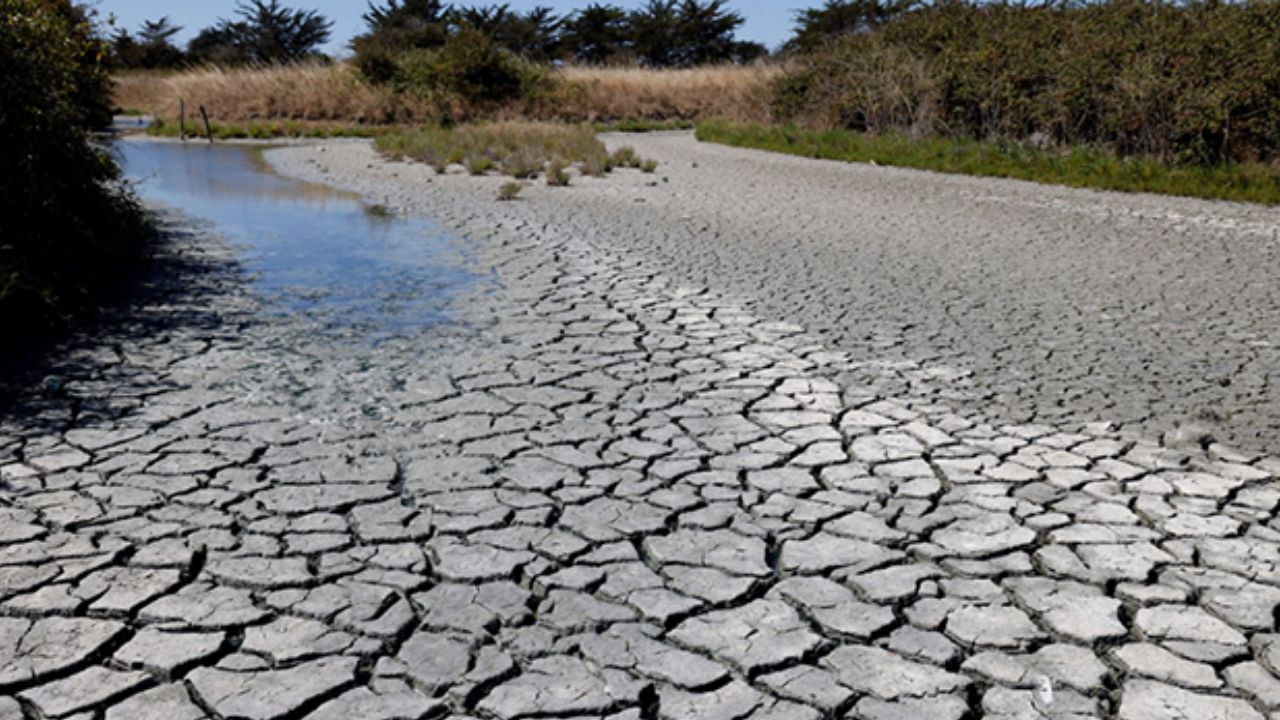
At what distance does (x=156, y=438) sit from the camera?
178 inches

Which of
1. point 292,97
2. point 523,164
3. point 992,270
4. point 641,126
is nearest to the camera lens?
point 992,270

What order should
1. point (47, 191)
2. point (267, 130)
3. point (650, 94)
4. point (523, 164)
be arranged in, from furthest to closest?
point (650, 94)
point (267, 130)
point (523, 164)
point (47, 191)

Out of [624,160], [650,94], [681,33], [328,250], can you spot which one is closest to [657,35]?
[681,33]

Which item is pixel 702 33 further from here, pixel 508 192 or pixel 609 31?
pixel 508 192

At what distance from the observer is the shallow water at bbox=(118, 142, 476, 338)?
708 centimetres

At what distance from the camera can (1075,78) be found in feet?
50.3

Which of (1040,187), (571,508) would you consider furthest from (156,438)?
(1040,187)

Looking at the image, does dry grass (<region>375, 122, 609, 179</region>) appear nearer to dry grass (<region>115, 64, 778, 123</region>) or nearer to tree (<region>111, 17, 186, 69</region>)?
dry grass (<region>115, 64, 778, 123</region>)

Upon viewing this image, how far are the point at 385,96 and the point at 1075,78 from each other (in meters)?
20.3

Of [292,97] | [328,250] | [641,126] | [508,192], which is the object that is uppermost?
[292,97]

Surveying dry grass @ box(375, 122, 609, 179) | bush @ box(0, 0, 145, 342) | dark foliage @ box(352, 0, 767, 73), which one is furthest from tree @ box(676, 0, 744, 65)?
bush @ box(0, 0, 145, 342)

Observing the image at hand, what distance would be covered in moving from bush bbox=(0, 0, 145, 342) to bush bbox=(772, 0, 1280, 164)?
11873mm

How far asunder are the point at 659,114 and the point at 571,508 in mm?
30802

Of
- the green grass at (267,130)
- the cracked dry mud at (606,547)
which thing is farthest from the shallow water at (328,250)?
the green grass at (267,130)
